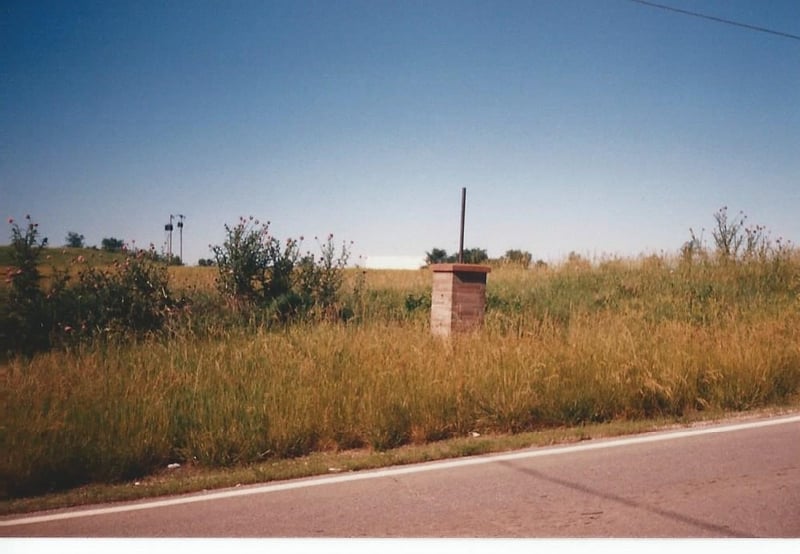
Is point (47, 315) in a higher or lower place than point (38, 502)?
higher

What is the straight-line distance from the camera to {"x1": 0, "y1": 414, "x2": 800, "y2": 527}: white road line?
3.90m

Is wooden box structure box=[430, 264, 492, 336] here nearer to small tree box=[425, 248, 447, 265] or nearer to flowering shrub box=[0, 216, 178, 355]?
flowering shrub box=[0, 216, 178, 355]

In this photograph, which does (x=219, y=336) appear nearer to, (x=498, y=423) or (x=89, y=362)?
(x=89, y=362)

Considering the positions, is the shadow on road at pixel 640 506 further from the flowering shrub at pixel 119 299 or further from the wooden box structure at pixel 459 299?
the flowering shrub at pixel 119 299

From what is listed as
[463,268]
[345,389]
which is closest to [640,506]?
[345,389]

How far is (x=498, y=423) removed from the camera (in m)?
6.03

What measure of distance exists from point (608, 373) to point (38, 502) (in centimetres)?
662

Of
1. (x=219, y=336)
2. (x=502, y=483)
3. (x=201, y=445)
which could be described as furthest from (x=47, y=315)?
(x=502, y=483)

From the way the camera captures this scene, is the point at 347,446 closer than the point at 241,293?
Yes

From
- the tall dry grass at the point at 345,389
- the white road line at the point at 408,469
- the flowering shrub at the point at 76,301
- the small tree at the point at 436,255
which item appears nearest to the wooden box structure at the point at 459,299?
the tall dry grass at the point at 345,389

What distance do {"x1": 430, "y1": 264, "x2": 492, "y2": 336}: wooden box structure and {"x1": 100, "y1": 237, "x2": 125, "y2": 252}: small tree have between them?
757 cm

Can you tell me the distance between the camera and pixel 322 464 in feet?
16.2

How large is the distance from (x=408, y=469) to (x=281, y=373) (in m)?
2.86

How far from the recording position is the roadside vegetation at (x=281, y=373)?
17.1 feet
